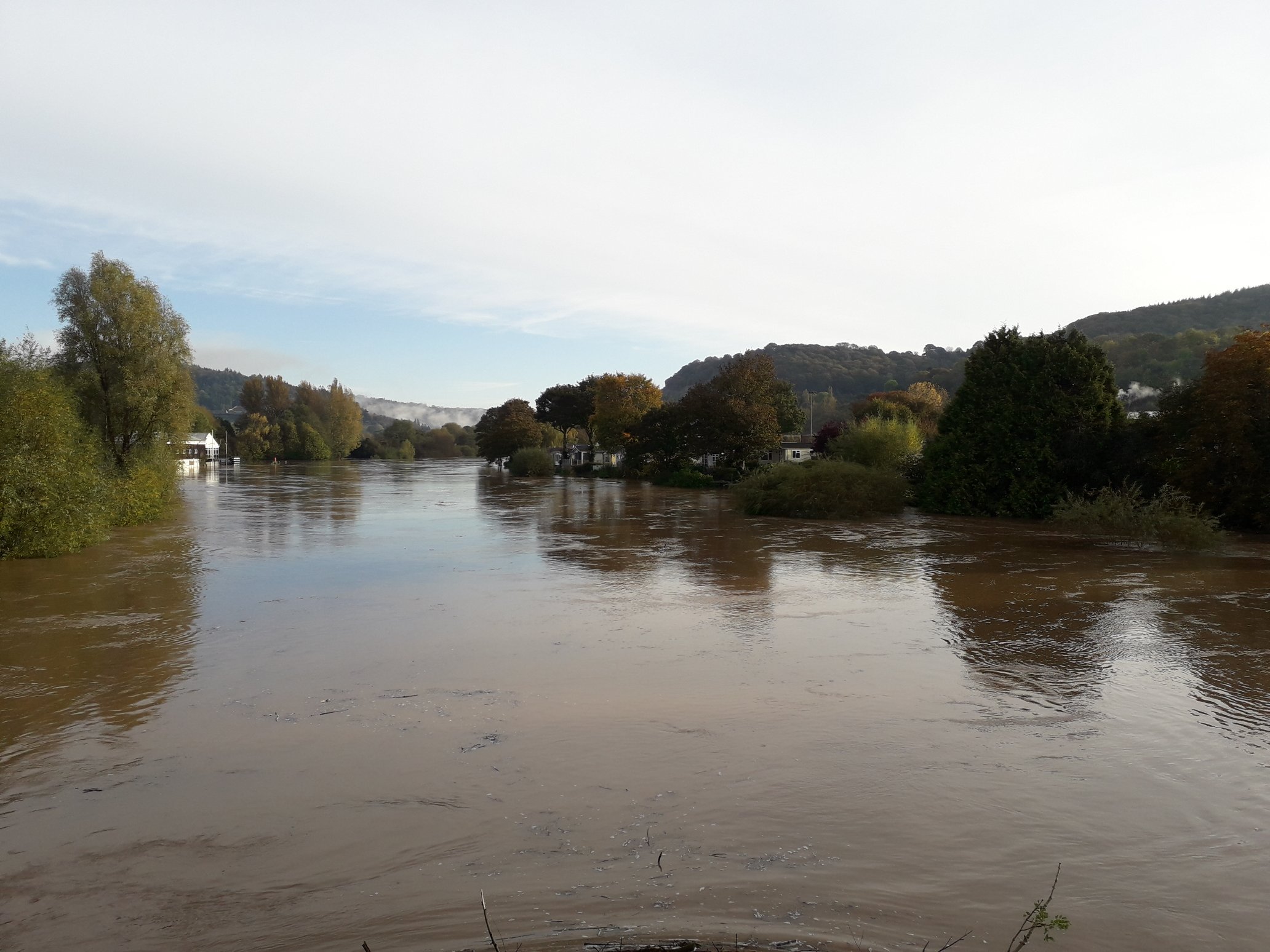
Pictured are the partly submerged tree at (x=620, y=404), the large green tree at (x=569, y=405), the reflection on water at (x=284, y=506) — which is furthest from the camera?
the large green tree at (x=569, y=405)

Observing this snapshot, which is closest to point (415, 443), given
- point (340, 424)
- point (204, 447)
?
point (340, 424)

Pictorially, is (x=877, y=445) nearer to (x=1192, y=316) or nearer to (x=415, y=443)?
(x=1192, y=316)

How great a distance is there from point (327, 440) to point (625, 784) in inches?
5611

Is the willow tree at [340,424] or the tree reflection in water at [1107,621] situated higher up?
the willow tree at [340,424]

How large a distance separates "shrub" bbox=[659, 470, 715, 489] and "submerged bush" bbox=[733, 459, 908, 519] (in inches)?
716

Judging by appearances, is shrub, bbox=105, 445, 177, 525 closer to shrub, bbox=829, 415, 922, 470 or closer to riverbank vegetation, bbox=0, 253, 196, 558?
riverbank vegetation, bbox=0, 253, 196, 558

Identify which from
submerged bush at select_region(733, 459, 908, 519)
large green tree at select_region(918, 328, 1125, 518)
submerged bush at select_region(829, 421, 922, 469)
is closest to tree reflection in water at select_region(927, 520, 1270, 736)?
large green tree at select_region(918, 328, 1125, 518)

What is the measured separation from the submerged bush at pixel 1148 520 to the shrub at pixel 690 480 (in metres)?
27.9

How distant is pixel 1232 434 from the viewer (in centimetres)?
2464

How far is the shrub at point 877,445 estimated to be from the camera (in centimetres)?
3922

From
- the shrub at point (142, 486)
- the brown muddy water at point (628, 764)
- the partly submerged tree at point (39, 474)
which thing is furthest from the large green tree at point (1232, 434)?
the shrub at point (142, 486)

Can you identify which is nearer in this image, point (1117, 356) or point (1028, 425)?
point (1028, 425)

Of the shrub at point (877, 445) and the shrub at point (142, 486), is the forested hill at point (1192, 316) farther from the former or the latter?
the shrub at point (142, 486)

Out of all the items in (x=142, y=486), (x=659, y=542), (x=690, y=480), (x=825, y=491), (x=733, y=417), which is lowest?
(x=659, y=542)
